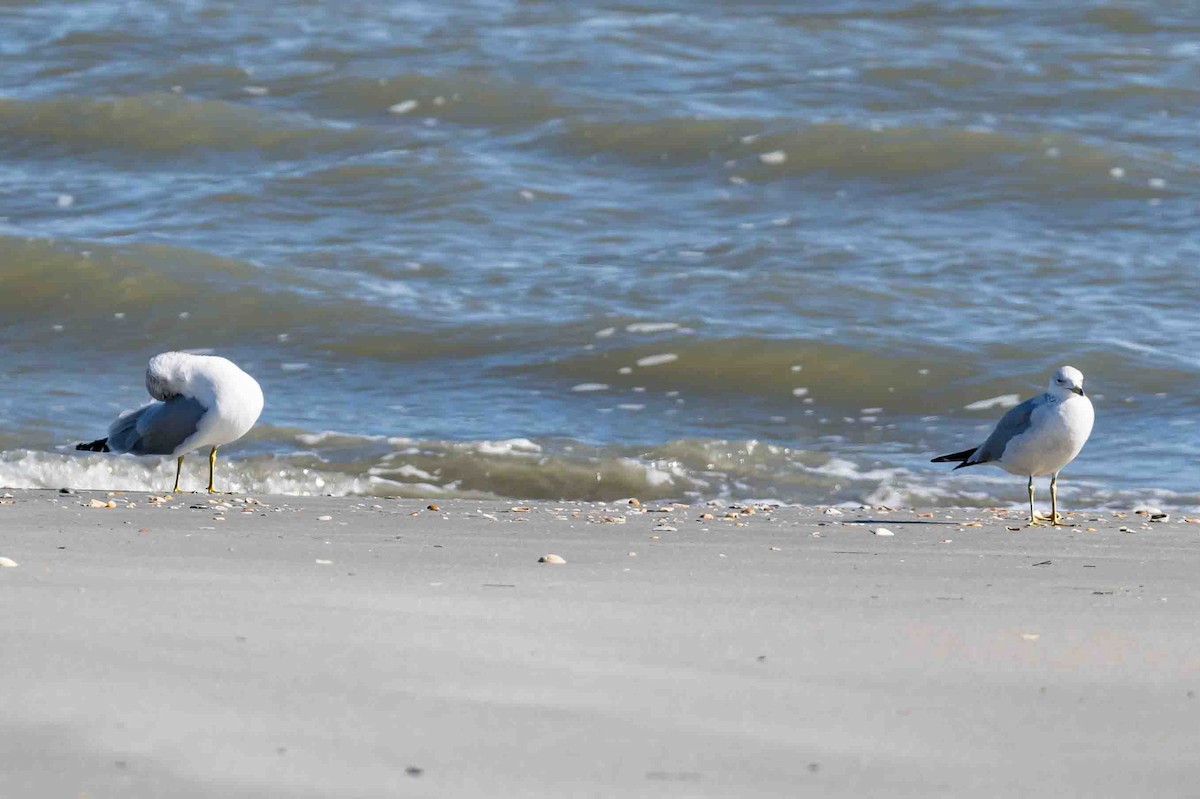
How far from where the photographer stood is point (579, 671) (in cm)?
254

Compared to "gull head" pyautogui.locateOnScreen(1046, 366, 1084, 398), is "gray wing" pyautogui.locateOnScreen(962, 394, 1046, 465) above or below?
below

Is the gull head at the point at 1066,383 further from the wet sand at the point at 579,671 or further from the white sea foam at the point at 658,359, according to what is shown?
the white sea foam at the point at 658,359

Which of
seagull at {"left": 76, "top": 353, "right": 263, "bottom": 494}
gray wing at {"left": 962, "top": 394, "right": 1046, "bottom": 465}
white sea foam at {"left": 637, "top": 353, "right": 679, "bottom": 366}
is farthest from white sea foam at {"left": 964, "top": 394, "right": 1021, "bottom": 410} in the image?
seagull at {"left": 76, "top": 353, "right": 263, "bottom": 494}

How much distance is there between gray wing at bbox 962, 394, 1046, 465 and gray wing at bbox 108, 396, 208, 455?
101 inches

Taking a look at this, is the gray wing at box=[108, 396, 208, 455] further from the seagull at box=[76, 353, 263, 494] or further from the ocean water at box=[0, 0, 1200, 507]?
the ocean water at box=[0, 0, 1200, 507]

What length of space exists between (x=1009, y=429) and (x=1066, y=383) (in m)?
0.24

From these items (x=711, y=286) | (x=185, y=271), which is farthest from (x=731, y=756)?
(x=185, y=271)

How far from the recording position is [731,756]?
2137 millimetres

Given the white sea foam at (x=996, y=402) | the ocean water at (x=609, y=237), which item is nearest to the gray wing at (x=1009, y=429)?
the ocean water at (x=609, y=237)

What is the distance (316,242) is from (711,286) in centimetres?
262

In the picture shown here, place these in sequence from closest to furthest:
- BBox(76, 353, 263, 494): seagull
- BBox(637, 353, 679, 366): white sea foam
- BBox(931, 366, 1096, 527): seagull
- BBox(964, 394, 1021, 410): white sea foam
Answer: BBox(931, 366, 1096, 527): seagull, BBox(76, 353, 263, 494): seagull, BBox(964, 394, 1021, 410): white sea foam, BBox(637, 353, 679, 366): white sea foam

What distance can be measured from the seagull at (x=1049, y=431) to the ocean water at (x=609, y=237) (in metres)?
0.76

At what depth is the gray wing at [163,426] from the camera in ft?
18.4

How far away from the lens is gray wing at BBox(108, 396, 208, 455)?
560 cm
